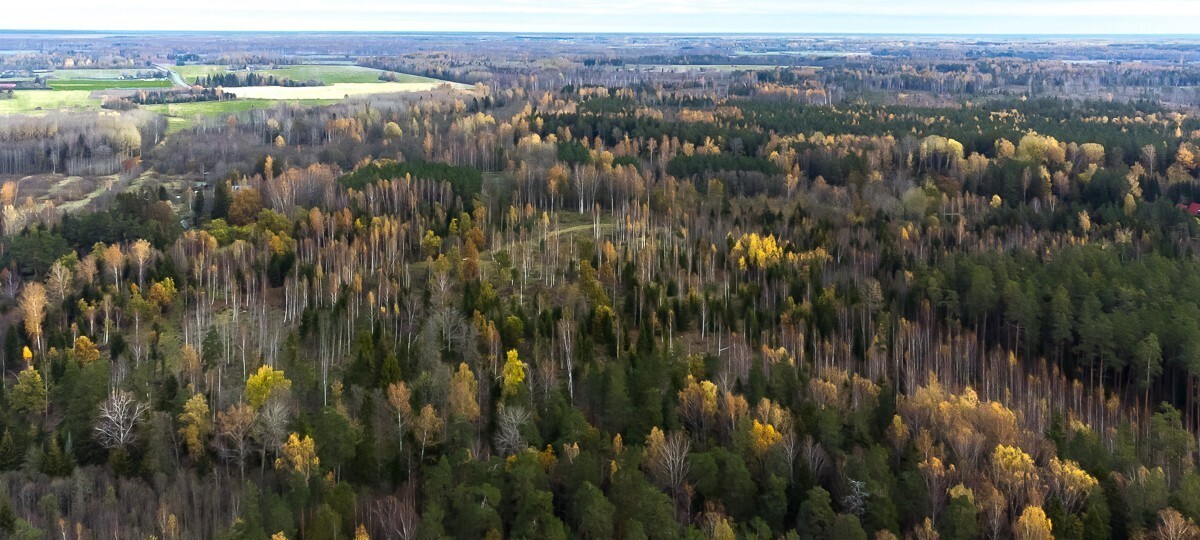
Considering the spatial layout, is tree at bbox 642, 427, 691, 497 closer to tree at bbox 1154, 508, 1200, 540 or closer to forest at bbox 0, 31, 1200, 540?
forest at bbox 0, 31, 1200, 540

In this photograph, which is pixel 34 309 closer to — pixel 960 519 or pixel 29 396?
pixel 29 396

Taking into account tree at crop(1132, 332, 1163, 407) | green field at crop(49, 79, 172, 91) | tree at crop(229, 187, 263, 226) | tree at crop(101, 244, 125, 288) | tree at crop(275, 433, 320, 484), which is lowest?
tree at crop(275, 433, 320, 484)

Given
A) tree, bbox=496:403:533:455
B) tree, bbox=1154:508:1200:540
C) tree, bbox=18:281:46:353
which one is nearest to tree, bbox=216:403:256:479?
tree, bbox=496:403:533:455

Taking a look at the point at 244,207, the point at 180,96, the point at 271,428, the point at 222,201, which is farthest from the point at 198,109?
the point at 271,428

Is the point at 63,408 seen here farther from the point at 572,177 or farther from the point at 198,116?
the point at 198,116

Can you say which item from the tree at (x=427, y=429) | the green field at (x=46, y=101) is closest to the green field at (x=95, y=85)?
the green field at (x=46, y=101)
